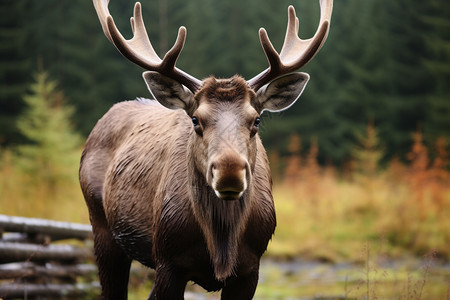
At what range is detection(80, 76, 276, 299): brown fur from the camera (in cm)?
345

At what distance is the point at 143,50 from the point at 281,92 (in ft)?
3.79

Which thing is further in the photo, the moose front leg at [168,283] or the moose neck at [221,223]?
the moose front leg at [168,283]

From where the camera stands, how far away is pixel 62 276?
22.7 ft

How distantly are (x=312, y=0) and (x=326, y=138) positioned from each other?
7825mm

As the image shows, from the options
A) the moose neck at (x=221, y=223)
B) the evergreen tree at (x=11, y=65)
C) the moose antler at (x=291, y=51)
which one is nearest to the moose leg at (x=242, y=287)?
the moose neck at (x=221, y=223)

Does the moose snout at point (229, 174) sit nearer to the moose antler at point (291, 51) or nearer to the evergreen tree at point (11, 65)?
the moose antler at point (291, 51)

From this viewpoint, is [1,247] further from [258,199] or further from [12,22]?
[12,22]

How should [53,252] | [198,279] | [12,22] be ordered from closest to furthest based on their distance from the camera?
[198,279] < [53,252] < [12,22]

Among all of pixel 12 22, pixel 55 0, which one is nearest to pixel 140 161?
pixel 12 22

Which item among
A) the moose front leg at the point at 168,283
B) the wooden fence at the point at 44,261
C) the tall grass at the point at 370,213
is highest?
the moose front leg at the point at 168,283

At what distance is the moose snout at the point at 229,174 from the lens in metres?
3.08

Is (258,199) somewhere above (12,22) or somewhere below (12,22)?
below

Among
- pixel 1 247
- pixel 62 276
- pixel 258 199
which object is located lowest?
pixel 62 276

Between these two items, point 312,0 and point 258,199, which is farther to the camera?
point 312,0
